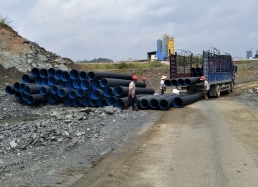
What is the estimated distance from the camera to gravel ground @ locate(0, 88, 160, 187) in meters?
5.91

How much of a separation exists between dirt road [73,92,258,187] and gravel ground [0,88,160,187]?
44 centimetres

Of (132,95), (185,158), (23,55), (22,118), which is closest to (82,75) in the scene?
(132,95)

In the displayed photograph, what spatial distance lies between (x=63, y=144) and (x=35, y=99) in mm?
7999

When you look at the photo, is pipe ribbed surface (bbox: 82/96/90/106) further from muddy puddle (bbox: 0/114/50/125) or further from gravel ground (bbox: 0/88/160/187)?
gravel ground (bbox: 0/88/160/187)

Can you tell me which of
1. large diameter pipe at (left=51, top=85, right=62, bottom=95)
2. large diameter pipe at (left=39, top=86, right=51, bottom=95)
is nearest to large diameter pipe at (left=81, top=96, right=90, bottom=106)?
large diameter pipe at (left=51, top=85, right=62, bottom=95)

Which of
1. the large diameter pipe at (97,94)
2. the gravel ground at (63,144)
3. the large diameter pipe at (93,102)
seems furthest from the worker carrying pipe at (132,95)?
the large diameter pipe at (93,102)

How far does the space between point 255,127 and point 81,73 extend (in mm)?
8125

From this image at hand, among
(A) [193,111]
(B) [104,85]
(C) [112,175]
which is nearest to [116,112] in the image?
(B) [104,85]

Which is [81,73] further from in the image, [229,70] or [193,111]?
[229,70]

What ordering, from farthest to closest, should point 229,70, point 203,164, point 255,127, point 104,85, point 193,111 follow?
point 229,70, point 104,85, point 193,111, point 255,127, point 203,164

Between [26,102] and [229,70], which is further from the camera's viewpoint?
[229,70]

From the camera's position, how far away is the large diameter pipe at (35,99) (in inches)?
614

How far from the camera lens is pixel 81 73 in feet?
49.4

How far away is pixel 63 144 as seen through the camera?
26.9ft
